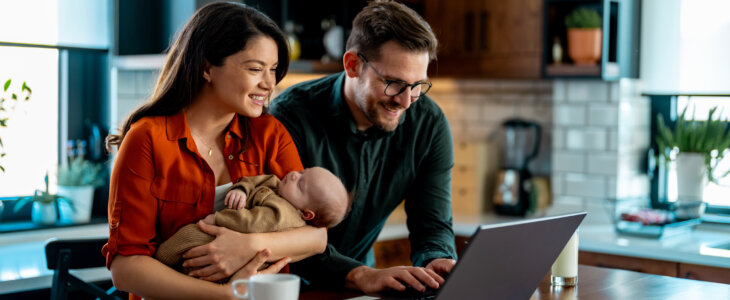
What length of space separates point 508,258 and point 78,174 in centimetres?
293

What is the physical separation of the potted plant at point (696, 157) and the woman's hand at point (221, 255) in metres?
2.69

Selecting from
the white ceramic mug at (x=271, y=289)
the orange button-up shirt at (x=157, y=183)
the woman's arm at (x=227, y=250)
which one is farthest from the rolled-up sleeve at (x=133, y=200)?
the white ceramic mug at (x=271, y=289)

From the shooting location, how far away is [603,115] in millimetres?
3963

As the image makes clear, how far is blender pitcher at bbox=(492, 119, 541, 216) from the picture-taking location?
425cm

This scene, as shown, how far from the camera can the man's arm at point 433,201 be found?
229 cm

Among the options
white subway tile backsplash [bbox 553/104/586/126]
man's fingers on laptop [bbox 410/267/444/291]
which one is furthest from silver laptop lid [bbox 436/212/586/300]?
white subway tile backsplash [bbox 553/104/586/126]

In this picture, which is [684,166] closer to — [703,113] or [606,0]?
[703,113]

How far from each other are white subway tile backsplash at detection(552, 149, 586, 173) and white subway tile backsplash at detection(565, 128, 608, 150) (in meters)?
0.04

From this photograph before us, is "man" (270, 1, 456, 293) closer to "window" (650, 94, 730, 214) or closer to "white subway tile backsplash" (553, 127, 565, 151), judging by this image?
"white subway tile backsplash" (553, 127, 565, 151)

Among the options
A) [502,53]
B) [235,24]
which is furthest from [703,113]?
[235,24]

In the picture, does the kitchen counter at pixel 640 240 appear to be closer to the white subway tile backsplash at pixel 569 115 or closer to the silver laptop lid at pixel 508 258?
A: the white subway tile backsplash at pixel 569 115

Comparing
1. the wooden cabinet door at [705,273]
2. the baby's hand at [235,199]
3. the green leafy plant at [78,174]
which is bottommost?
the wooden cabinet door at [705,273]

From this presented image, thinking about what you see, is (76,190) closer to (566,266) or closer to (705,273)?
(566,266)

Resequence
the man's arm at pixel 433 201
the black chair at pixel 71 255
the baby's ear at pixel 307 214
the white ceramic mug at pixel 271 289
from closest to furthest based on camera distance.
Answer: the white ceramic mug at pixel 271 289 → the baby's ear at pixel 307 214 → the man's arm at pixel 433 201 → the black chair at pixel 71 255
